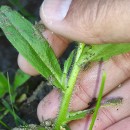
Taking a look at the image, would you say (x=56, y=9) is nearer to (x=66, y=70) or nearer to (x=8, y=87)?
(x=66, y=70)

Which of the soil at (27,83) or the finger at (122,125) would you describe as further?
the soil at (27,83)

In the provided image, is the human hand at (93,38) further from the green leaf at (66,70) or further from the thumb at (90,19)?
the green leaf at (66,70)

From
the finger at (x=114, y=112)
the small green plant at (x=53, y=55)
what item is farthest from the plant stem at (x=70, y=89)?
the finger at (x=114, y=112)

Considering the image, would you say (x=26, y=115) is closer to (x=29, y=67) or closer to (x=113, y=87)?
(x=29, y=67)

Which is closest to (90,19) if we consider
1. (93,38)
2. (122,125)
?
(93,38)

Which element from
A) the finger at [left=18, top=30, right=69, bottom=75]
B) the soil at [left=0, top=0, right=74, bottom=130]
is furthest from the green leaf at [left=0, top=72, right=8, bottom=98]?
the finger at [left=18, top=30, right=69, bottom=75]

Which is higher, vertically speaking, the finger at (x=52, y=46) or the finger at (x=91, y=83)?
the finger at (x=52, y=46)

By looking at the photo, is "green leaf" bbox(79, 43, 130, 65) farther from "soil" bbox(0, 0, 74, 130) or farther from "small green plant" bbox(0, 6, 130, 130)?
"soil" bbox(0, 0, 74, 130)
